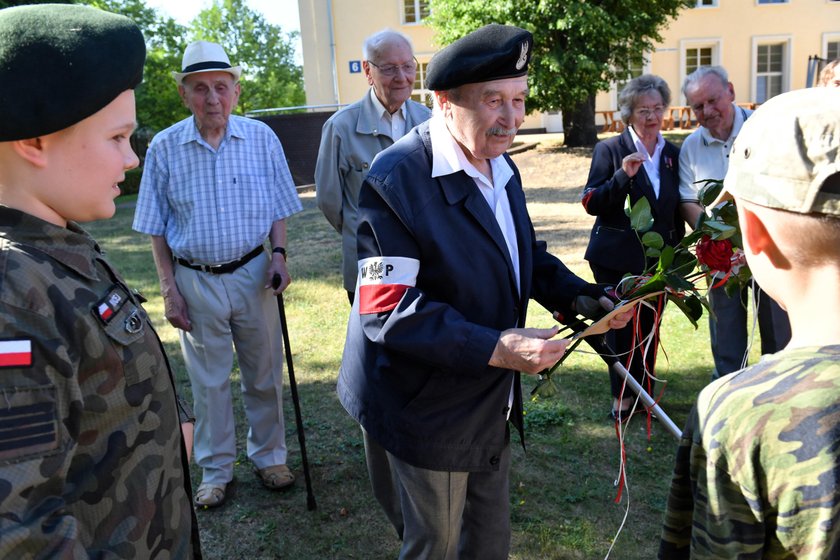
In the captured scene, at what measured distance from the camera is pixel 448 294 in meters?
2.34

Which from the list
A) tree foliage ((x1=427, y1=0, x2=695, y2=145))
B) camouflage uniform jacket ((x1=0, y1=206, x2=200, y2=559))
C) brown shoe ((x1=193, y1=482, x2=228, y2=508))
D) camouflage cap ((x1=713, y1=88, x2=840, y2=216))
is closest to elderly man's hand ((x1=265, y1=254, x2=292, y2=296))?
brown shoe ((x1=193, y1=482, x2=228, y2=508))

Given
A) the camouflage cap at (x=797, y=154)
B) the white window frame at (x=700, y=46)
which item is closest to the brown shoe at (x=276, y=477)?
the camouflage cap at (x=797, y=154)

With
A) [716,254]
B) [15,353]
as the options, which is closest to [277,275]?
[716,254]

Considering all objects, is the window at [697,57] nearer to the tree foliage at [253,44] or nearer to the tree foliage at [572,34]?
the tree foliage at [572,34]

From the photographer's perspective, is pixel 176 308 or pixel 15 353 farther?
pixel 176 308

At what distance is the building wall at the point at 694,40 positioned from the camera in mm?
29984

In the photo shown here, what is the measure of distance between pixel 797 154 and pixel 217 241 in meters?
3.21

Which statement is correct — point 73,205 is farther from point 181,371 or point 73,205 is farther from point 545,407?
point 181,371

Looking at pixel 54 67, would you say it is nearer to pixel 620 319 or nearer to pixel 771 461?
pixel 771 461

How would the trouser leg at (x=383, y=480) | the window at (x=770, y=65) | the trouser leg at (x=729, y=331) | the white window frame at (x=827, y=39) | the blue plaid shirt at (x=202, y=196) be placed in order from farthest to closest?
the window at (x=770, y=65) → the white window frame at (x=827, y=39) → the trouser leg at (x=729, y=331) → the blue plaid shirt at (x=202, y=196) → the trouser leg at (x=383, y=480)

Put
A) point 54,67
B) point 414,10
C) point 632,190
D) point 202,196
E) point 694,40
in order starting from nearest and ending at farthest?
point 54,67, point 202,196, point 632,190, point 414,10, point 694,40

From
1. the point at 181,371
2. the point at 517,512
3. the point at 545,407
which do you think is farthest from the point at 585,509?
the point at 181,371

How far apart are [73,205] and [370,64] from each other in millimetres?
2961

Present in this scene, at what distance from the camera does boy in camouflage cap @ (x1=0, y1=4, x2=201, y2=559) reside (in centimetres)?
128
